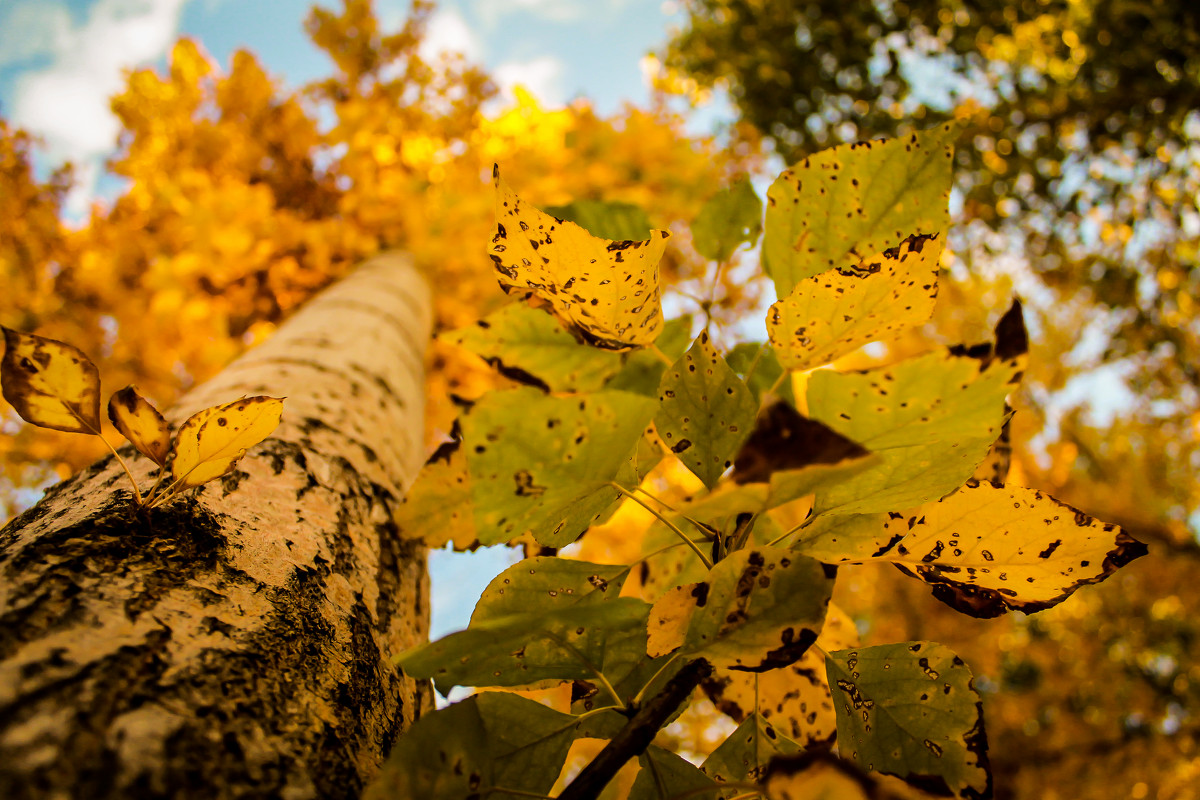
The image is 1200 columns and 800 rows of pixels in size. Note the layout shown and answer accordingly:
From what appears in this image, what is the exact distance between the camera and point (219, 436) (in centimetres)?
35

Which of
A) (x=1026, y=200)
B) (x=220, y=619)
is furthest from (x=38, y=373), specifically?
(x=1026, y=200)

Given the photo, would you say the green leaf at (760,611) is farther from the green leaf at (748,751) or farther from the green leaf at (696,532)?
the green leaf at (748,751)

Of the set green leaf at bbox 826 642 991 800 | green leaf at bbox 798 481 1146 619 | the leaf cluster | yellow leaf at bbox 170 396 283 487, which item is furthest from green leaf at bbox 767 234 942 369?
yellow leaf at bbox 170 396 283 487

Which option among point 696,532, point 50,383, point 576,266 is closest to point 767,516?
point 696,532

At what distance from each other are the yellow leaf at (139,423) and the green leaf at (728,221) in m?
0.51

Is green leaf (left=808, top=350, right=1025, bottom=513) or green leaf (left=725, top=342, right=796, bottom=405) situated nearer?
green leaf (left=808, top=350, right=1025, bottom=513)

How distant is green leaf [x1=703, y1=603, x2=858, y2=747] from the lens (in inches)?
18.9

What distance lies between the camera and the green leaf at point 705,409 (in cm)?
36

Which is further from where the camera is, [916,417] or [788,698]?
[788,698]

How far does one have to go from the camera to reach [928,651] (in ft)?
1.28

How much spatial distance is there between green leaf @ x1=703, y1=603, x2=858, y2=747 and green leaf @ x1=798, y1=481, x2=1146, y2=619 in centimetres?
13

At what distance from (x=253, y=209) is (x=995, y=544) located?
239cm

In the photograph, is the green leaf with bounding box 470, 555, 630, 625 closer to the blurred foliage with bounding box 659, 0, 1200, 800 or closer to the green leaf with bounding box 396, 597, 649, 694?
the green leaf with bounding box 396, 597, 649, 694

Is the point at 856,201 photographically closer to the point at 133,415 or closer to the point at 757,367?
the point at 757,367
